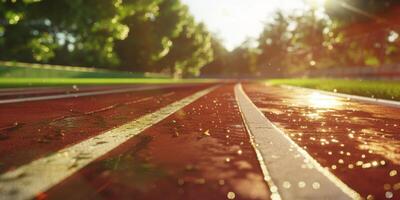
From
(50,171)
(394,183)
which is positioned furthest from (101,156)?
(394,183)

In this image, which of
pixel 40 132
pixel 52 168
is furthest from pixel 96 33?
pixel 52 168

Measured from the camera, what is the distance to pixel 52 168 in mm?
3607

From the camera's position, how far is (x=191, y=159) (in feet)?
13.7

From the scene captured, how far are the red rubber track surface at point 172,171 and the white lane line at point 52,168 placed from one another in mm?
92

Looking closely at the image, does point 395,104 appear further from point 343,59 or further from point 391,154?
point 343,59

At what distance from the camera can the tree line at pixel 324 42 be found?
3362 cm

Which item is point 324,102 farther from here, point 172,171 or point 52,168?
point 52,168

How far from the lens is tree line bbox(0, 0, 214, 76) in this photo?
924 inches

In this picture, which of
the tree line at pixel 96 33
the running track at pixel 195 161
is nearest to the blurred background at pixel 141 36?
the tree line at pixel 96 33

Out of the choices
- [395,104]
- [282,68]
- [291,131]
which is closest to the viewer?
[291,131]

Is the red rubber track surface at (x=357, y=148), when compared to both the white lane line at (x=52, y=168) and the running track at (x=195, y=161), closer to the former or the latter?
the running track at (x=195, y=161)

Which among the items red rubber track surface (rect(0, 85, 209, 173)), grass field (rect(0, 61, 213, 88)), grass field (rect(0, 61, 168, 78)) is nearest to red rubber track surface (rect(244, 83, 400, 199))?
red rubber track surface (rect(0, 85, 209, 173))

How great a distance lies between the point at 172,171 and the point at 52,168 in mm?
915

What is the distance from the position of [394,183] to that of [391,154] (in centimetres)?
133
